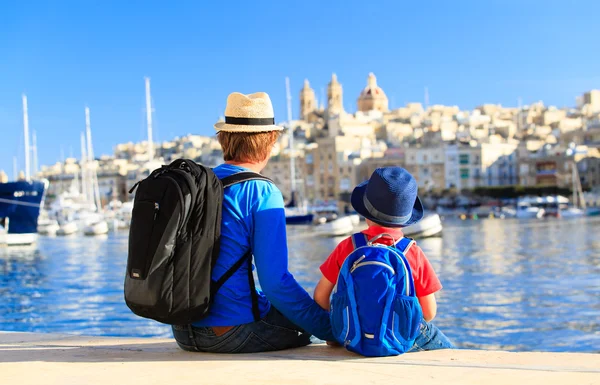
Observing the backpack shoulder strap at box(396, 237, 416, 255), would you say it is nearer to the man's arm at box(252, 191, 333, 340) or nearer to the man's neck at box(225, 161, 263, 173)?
the man's arm at box(252, 191, 333, 340)

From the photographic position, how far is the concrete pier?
3.58 meters

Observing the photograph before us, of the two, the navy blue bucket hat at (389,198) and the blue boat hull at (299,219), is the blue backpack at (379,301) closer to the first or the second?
the navy blue bucket hat at (389,198)

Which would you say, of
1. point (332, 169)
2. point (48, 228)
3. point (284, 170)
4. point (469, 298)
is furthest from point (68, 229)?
point (469, 298)

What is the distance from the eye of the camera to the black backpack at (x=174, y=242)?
390 cm

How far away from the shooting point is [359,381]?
355 cm

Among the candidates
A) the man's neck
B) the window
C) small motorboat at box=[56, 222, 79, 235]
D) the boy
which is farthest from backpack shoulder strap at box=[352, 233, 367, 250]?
the window

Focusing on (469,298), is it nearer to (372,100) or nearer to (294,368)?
(294,368)

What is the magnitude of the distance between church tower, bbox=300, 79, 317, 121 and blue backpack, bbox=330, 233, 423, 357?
473 feet

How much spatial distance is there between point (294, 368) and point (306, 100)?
147 meters

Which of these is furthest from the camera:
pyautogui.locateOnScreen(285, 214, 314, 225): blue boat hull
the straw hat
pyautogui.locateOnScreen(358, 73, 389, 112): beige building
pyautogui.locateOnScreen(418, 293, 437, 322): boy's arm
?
pyautogui.locateOnScreen(358, 73, 389, 112): beige building

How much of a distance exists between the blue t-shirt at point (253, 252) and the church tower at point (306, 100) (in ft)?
472

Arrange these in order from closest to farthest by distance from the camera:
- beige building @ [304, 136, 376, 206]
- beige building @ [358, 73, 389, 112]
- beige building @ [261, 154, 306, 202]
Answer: beige building @ [304, 136, 376, 206]
beige building @ [261, 154, 306, 202]
beige building @ [358, 73, 389, 112]

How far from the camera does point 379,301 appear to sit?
4047 millimetres

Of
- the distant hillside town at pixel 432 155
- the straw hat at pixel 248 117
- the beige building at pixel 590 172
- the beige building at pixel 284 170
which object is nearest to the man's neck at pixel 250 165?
the straw hat at pixel 248 117
